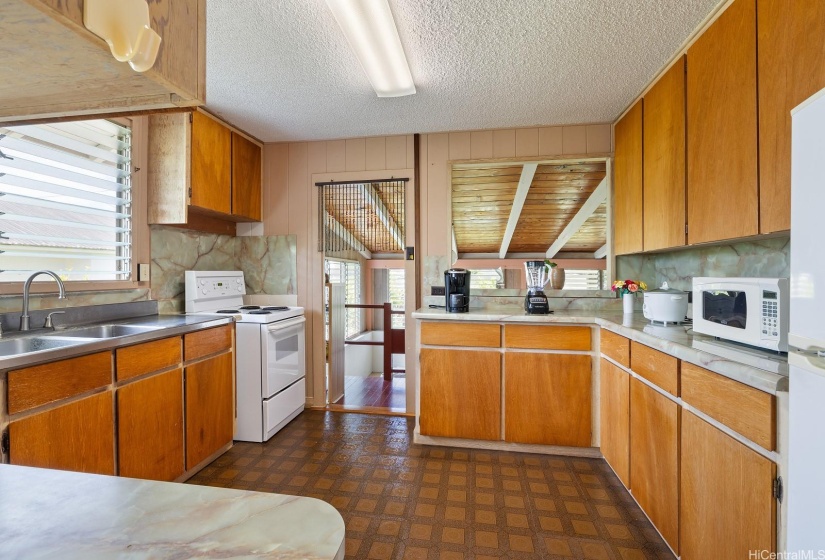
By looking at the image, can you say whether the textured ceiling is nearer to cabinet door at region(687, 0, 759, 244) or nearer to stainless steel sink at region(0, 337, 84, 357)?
cabinet door at region(687, 0, 759, 244)

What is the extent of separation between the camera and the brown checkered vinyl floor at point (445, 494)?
1.69m

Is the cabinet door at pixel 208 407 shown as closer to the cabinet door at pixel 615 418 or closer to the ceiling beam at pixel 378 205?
the ceiling beam at pixel 378 205

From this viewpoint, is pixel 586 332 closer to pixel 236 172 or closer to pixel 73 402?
pixel 73 402

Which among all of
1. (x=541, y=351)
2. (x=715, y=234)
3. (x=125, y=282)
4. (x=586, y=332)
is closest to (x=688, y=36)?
(x=715, y=234)

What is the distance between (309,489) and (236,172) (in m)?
Answer: 2.52

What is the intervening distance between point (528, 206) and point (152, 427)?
3154mm

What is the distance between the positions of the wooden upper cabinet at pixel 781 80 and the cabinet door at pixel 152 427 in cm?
287

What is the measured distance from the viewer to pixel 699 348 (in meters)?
1.43

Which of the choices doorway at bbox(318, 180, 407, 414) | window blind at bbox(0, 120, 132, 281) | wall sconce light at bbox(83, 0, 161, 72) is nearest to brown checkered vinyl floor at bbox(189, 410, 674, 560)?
doorway at bbox(318, 180, 407, 414)

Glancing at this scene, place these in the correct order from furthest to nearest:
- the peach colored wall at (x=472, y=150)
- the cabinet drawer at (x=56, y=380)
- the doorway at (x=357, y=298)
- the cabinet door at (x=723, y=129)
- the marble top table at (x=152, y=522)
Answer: the doorway at (x=357, y=298)
the peach colored wall at (x=472, y=150)
the cabinet door at (x=723, y=129)
the cabinet drawer at (x=56, y=380)
the marble top table at (x=152, y=522)

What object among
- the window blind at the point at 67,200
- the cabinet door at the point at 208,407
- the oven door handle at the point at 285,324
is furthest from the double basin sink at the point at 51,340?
the oven door handle at the point at 285,324

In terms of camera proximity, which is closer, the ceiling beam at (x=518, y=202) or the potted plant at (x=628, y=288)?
the potted plant at (x=628, y=288)

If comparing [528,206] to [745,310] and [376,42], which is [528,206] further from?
[745,310]

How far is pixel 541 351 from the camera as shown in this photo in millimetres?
2506
